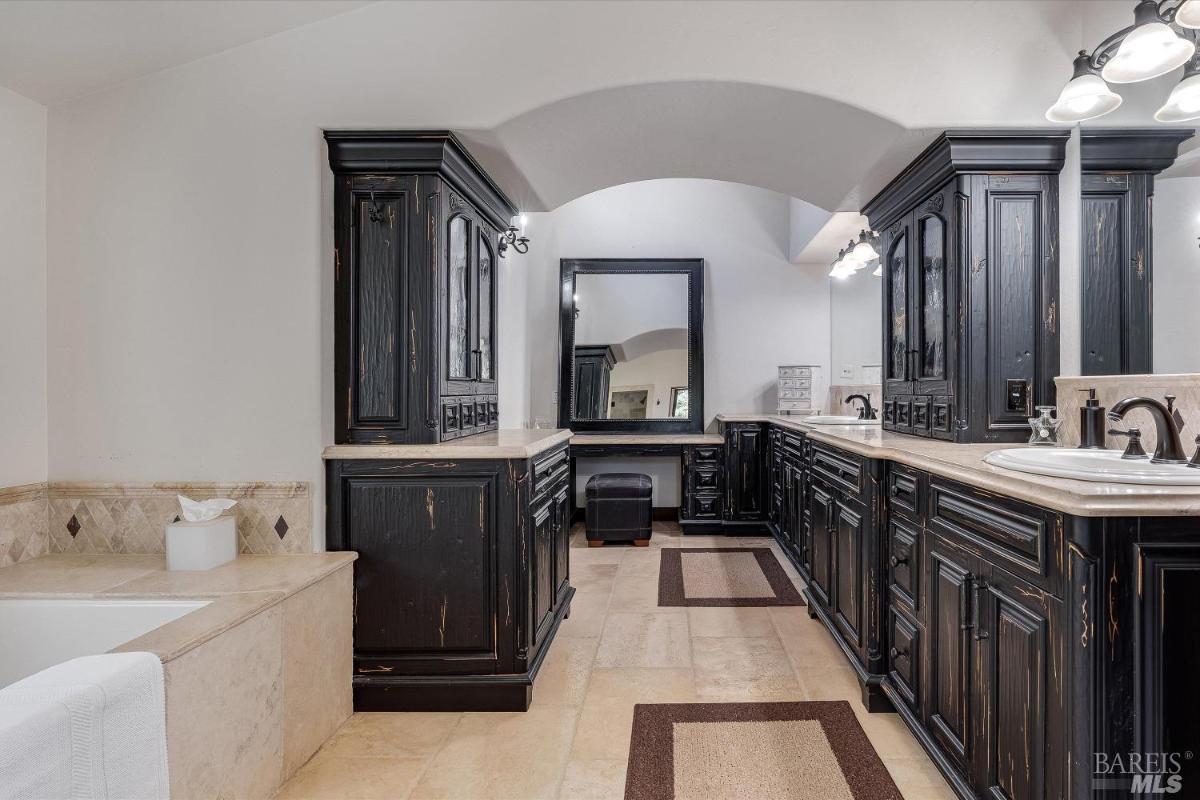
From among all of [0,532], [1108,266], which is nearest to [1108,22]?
[1108,266]

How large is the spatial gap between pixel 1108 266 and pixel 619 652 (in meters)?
2.48

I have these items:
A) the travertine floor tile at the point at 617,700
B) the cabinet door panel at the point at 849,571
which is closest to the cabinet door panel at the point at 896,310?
the cabinet door panel at the point at 849,571

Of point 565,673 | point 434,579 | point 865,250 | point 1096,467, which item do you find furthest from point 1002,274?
point 434,579

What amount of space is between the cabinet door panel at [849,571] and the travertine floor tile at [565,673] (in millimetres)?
1117

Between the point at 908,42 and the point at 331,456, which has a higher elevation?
the point at 908,42

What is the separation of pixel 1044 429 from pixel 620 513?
120 inches

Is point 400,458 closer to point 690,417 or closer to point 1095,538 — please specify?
point 1095,538

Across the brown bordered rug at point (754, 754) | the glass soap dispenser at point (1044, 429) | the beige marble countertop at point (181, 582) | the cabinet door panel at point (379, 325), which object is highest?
the cabinet door panel at point (379, 325)

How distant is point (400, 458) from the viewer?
2.27 meters

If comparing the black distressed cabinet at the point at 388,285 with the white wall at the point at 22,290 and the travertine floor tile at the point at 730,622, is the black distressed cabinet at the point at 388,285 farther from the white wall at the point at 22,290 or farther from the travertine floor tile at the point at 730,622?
the travertine floor tile at the point at 730,622

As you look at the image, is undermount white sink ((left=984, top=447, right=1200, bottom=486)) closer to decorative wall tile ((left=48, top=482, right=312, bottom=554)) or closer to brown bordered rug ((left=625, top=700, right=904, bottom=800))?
brown bordered rug ((left=625, top=700, right=904, bottom=800))

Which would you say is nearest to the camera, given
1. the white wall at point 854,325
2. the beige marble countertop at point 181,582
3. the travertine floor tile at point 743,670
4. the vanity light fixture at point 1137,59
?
the beige marble countertop at point 181,582

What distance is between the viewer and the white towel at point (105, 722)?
3.60 ft

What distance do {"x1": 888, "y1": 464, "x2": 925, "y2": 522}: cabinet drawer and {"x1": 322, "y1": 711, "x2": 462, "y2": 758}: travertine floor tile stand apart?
70.0 inches
